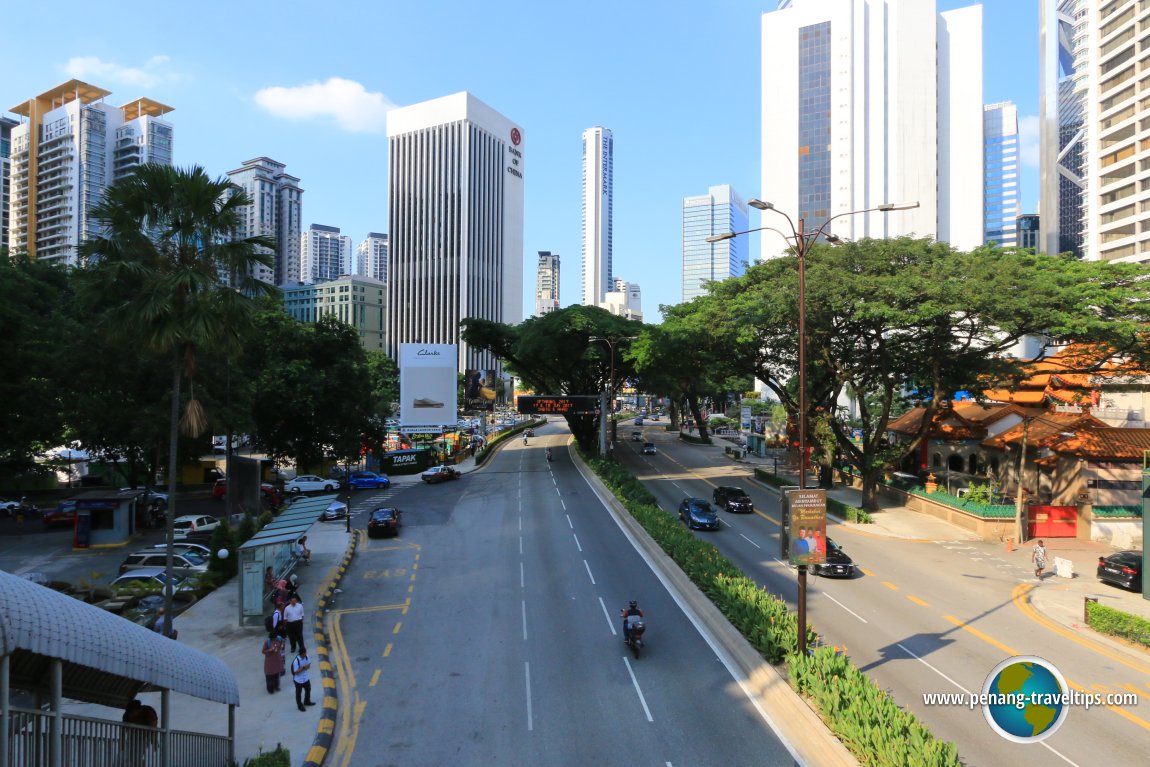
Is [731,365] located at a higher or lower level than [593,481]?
higher

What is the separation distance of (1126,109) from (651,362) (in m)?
75.1

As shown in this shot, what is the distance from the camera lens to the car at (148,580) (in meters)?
23.4

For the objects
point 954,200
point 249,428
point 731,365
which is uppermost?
point 954,200

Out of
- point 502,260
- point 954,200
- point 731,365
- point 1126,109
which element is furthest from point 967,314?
point 502,260

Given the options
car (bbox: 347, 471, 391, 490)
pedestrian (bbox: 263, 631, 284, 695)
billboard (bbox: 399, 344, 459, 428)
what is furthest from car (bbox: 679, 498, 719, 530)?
billboard (bbox: 399, 344, 459, 428)

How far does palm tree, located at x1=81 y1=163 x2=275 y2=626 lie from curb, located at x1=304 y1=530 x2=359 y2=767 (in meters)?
3.97

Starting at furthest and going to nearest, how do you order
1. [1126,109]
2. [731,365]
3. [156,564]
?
1. [1126,109]
2. [731,365]
3. [156,564]

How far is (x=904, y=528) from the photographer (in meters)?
37.7

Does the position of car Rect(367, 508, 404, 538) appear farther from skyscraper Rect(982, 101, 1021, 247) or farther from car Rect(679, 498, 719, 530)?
skyscraper Rect(982, 101, 1021, 247)

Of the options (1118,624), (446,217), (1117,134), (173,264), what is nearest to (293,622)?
(173,264)

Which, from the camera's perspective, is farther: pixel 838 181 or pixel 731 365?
pixel 838 181

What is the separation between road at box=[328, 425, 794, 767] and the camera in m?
13.8

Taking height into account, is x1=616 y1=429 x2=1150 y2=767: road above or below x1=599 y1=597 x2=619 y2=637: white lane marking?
below

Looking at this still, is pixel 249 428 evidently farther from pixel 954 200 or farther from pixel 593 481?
pixel 954 200
